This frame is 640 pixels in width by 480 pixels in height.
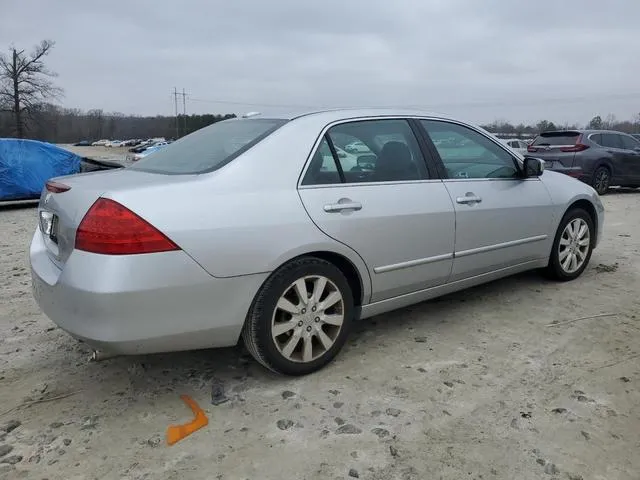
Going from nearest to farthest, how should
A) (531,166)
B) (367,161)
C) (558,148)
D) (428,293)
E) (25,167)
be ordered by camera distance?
1. (367,161)
2. (428,293)
3. (531,166)
4. (25,167)
5. (558,148)

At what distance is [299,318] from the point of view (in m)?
2.86

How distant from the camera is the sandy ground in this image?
2.23 metres

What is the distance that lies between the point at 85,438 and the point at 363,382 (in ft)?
4.59

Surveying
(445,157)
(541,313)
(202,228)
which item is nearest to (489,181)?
(445,157)

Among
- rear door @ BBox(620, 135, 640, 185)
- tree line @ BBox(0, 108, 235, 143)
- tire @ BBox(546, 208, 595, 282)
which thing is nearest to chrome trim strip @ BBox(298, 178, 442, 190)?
tire @ BBox(546, 208, 595, 282)

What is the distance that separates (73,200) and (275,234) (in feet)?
3.27

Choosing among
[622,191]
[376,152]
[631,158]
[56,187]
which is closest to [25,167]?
[56,187]

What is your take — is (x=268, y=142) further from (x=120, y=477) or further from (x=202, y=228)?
(x=120, y=477)

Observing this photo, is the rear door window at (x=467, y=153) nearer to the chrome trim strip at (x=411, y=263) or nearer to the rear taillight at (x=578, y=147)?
the chrome trim strip at (x=411, y=263)

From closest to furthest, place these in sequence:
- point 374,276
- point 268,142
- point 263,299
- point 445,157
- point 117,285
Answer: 1. point 117,285
2. point 263,299
3. point 268,142
4. point 374,276
5. point 445,157

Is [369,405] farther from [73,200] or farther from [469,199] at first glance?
[73,200]

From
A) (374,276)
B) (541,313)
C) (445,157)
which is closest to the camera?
(374,276)

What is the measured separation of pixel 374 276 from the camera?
3.16 meters

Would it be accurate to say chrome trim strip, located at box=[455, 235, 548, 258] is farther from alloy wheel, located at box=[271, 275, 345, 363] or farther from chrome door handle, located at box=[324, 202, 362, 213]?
alloy wheel, located at box=[271, 275, 345, 363]
